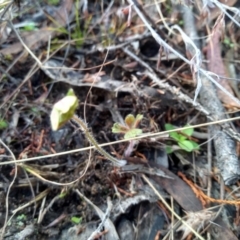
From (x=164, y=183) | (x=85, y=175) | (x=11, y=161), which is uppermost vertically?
(x=11, y=161)

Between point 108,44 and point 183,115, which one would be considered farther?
point 108,44

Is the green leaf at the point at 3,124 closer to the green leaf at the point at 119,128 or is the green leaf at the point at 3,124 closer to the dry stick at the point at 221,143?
the green leaf at the point at 119,128

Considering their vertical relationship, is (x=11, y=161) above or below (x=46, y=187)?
above

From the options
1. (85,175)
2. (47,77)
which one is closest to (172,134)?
(85,175)

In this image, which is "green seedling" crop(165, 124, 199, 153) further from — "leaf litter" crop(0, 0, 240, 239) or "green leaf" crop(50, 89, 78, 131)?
"green leaf" crop(50, 89, 78, 131)

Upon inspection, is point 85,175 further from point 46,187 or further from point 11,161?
point 11,161
